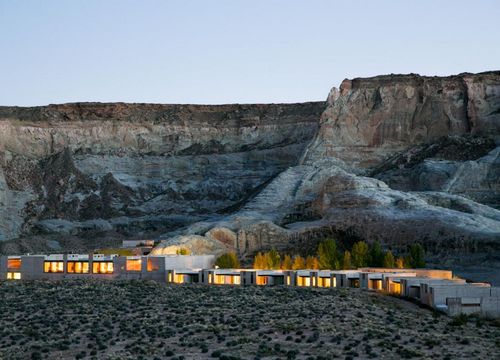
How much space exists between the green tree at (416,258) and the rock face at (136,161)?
49.5 meters

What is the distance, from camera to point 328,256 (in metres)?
79.1

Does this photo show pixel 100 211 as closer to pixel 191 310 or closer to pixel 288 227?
pixel 288 227

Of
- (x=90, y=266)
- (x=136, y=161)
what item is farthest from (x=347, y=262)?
(x=136, y=161)

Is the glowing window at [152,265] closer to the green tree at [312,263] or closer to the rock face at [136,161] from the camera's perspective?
the green tree at [312,263]

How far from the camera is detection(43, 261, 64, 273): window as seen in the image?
77562 millimetres

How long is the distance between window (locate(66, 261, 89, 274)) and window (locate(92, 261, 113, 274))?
0.68 meters

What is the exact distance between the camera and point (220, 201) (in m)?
129

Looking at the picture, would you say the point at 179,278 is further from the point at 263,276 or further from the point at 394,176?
the point at 394,176

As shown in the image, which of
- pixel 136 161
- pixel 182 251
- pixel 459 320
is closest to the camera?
pixel 459 320

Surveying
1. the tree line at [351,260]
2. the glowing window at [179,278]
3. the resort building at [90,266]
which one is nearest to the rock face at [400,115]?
the tree line at [351,260]

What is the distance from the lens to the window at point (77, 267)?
77188 mm

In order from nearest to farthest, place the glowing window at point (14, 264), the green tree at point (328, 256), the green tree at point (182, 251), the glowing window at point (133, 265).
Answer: the glowing window at point (133, 265) < the green tree at point (328, 256) < the glowing window at point (14, 264) < the green tree at point (182, 251)

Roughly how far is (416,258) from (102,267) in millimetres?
25456

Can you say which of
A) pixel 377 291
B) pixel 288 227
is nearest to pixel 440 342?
pixel 377 291
